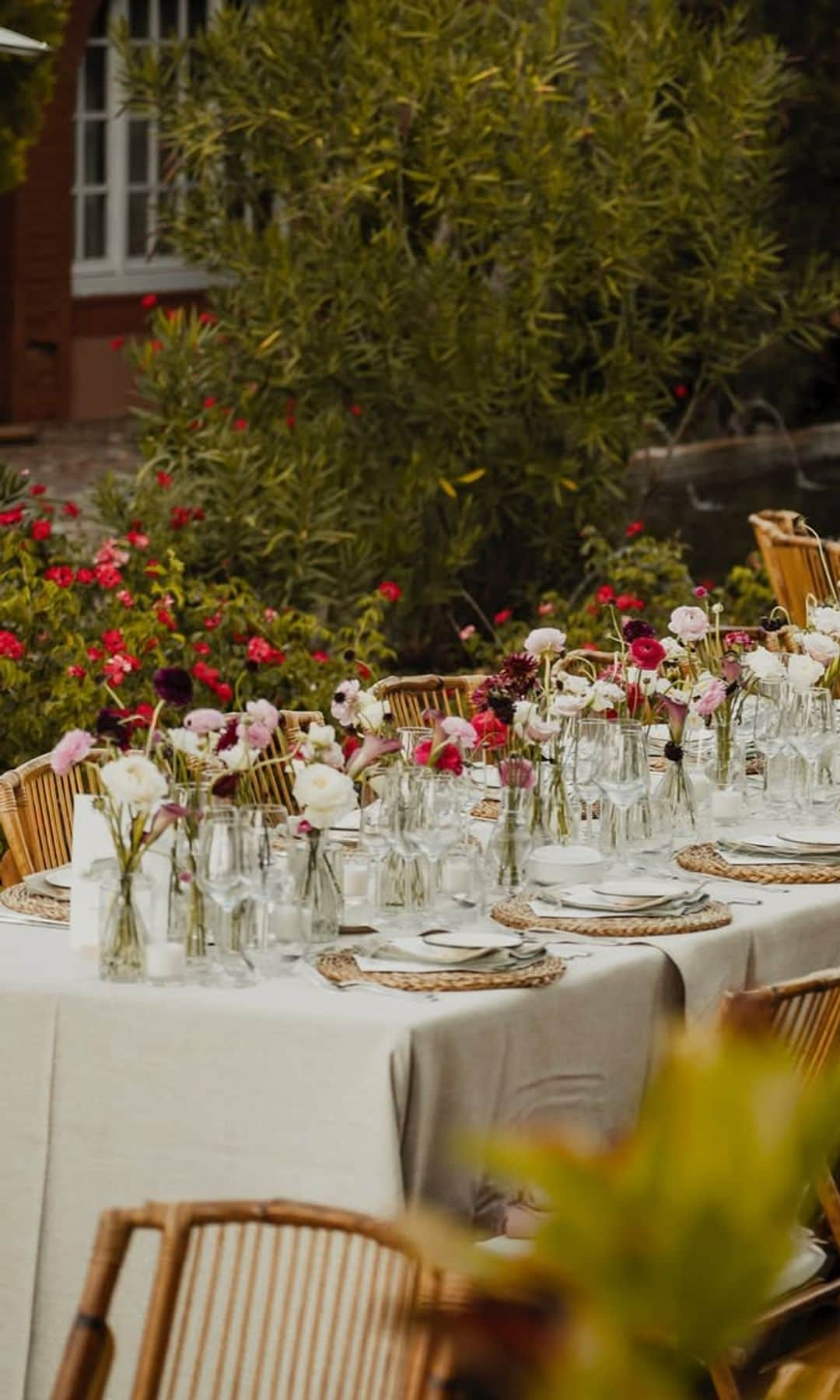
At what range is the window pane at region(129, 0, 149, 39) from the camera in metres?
17.4

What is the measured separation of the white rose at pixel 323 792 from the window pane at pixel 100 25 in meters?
15.3

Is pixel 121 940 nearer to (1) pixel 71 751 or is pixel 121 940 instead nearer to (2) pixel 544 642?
(1) pixel 71 751

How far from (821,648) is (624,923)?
1081 millimetres

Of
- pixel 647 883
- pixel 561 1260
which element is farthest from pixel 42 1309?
pixel 561 1260

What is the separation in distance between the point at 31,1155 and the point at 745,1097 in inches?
88.5

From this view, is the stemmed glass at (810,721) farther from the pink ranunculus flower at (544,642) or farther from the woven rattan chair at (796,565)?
the woven rattan chair at (796,565)

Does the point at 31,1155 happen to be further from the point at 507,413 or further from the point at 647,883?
the point at 507,413

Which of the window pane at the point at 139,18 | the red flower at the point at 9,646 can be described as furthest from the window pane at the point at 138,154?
the red flower at the point at 9,646

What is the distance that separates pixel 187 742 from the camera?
10.0 ft

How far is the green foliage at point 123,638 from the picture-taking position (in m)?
5.96

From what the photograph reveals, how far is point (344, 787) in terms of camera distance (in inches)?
121

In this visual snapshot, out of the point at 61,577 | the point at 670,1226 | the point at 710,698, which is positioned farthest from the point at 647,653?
the point at 670,1226

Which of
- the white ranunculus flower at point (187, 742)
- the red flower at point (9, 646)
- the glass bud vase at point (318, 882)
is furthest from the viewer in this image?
the red flower at point (9, 646)

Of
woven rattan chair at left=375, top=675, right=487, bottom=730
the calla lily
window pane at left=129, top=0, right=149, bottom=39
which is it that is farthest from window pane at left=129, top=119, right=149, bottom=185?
the calla lily
